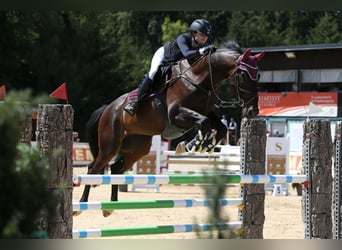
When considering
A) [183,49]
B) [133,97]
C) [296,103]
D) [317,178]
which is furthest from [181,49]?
[296,103]

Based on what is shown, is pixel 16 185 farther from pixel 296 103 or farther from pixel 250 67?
pixel 296 103

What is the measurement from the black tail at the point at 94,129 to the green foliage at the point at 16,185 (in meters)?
4.92

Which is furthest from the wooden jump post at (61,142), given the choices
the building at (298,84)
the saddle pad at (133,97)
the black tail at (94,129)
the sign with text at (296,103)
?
the sign with text at (296,103)

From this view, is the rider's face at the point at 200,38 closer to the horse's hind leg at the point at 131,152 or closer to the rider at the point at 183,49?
the rider at the point at 183,49

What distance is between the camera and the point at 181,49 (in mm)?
5535

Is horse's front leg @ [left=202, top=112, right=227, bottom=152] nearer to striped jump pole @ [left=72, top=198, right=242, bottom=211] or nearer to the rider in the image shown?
the rider

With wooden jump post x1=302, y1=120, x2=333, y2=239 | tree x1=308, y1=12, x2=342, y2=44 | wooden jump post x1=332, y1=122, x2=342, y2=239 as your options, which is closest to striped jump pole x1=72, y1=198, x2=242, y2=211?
wooden jump post x1=302, y1=120, x2=333, y2=239

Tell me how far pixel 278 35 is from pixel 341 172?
95.0 ft

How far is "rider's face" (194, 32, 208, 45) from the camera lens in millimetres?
5512

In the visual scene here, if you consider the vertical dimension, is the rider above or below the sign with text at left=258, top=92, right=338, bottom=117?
below

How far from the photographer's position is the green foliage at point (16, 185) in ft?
4.57

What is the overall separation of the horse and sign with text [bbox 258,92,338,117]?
15.2 m

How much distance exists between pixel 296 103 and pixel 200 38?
55.1ft

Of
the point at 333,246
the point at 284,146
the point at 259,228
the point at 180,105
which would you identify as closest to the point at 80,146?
the point at 284,146
